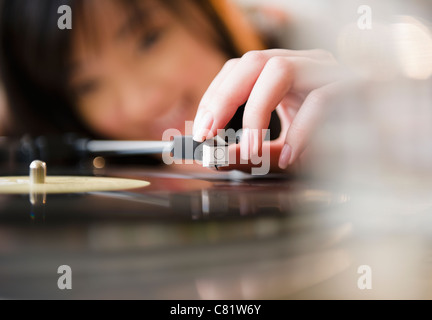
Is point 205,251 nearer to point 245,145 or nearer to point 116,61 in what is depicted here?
point 245,145

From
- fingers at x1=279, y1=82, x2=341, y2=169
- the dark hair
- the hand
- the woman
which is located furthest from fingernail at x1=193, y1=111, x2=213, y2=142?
the dark hair

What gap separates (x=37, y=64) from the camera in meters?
1.43

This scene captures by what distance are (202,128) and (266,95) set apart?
0.09 metres

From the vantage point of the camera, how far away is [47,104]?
1.55 meters

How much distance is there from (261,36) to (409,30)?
1.27 ft

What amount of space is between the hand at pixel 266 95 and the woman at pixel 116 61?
0.37 m

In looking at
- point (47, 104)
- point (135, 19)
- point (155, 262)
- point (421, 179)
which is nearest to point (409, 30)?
point (421, 179)

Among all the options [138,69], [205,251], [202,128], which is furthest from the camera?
[138,69]

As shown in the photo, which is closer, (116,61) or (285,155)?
(285,155)

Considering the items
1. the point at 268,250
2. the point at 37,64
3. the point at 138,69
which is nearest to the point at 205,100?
the point at 268,250

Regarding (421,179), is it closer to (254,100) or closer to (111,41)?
(254,100)

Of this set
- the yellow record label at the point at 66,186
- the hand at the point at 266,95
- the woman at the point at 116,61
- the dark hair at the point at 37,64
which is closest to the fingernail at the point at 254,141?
the hand at the point at 266,95

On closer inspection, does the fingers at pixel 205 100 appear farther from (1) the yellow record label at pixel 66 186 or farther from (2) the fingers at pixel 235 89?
(1) the yellow record label at pixel 66 186

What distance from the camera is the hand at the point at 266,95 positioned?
0.48m
